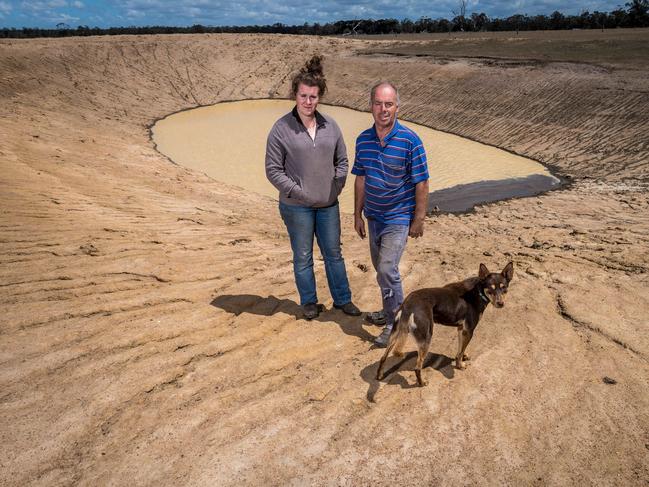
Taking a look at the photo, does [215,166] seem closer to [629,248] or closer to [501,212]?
[501,212]

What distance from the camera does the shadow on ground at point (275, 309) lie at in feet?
13.6

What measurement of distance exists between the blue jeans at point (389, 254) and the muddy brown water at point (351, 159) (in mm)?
6777

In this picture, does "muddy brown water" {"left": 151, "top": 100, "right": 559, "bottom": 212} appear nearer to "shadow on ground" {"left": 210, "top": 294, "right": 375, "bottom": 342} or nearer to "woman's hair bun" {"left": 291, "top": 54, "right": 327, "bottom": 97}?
"shadow on ground" {"left": 210, "top": 294, "right": 375, "bottom": 342}

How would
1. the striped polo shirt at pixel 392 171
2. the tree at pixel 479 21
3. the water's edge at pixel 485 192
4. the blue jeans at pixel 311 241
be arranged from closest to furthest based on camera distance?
the striped polo shirt at pixel 392 171 → the blue jeans at pixel 311 241 → the water's edge at pixel 485 192 → the tree at pixel 479 21

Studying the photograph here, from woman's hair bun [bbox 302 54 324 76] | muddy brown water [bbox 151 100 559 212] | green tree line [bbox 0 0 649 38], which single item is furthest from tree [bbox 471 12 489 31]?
woman's hair bun [bbox 302 54 324 76]

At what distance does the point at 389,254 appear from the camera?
3.55 meters

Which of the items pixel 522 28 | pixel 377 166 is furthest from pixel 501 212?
pixel 522 28

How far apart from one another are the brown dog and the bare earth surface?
0.33 m

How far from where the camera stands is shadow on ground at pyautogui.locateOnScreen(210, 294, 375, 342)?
4.15 metres

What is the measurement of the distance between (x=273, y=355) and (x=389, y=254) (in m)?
1.25

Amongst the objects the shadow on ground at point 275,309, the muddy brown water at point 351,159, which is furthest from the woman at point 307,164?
the muddy brown water at point 351,159

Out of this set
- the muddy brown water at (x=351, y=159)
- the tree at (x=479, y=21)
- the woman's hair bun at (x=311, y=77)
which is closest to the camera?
the woman's hair bun at (x=311, y=77)

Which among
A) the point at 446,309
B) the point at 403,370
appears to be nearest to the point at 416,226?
the point at 446,309

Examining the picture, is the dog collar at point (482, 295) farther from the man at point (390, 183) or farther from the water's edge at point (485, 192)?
the water's edge at point (485, 192)
